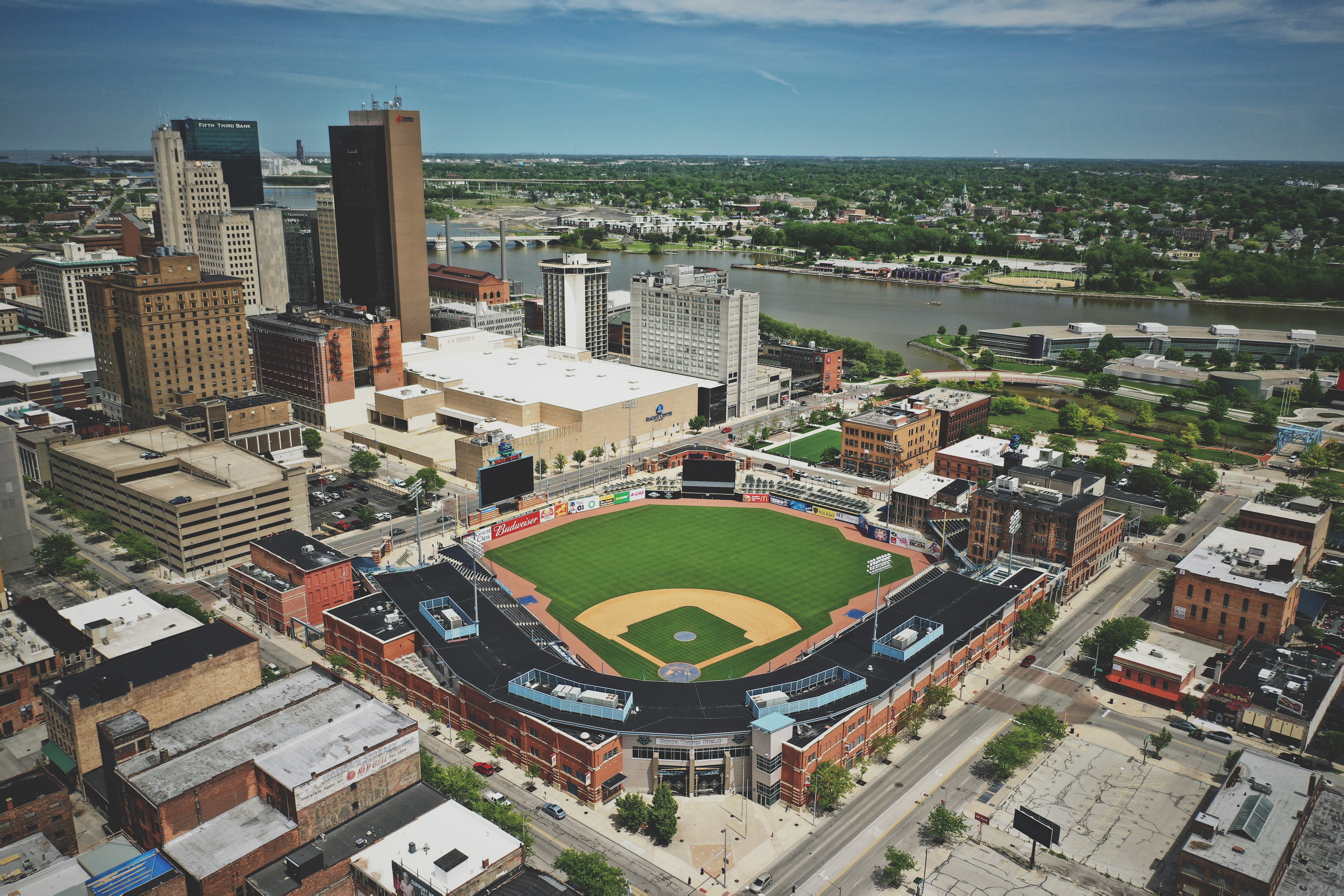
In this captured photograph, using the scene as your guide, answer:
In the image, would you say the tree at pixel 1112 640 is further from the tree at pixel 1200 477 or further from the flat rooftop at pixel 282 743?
the flat rooftop at pixel 282 743

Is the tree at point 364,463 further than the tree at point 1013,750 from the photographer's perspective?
Yes

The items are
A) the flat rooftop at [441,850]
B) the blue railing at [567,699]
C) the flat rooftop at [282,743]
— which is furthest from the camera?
the blue railing at [567,699]

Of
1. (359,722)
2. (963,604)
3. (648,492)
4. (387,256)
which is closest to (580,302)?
(387,256)

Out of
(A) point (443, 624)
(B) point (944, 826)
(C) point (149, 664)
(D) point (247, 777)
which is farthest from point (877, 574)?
(C) point (149, 664)

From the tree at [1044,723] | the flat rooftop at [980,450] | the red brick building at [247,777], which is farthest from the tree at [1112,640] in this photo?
the red brick building at [247,777]

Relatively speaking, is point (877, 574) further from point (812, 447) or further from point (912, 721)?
point (812, 447)

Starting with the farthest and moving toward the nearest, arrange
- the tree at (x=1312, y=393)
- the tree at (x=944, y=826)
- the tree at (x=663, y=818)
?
the tree at (x=1312, y=393), the tree at (x=663, y=818), the tree at (x=944, y=826)
